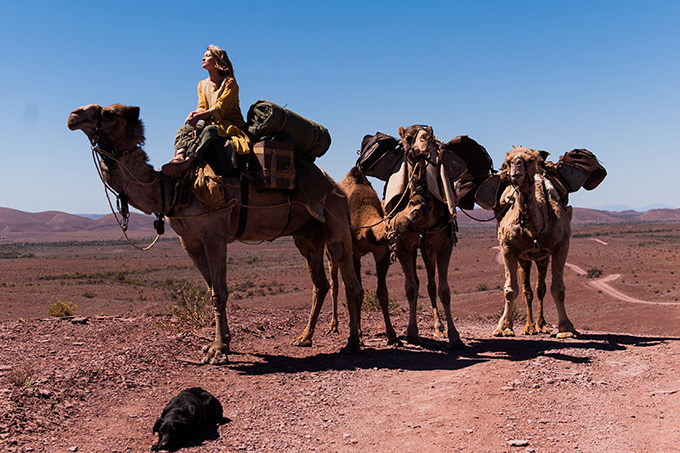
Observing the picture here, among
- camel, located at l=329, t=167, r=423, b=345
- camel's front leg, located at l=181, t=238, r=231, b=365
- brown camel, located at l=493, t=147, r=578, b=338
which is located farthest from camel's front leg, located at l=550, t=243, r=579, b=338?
camel's front leg, located at l=181, t=238, r=231, b=365

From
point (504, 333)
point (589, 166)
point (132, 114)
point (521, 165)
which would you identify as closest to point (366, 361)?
point (504, 333)

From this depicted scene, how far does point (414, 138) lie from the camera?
905 cm

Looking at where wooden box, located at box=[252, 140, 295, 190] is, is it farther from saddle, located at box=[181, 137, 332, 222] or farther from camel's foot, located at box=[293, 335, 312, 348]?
camel's foot, located at box=[293, 335, 312, 348]

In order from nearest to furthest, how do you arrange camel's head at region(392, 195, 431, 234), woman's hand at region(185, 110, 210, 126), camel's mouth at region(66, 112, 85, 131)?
1. camel's mouth at region(66, 112, 85, 131)
2. woman's hand at region(185, 110, 210, 126)
3. camel's head at region(392, 195, 431, 234)

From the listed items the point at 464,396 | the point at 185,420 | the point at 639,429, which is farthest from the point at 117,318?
the point at 639,429

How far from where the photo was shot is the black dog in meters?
5.25

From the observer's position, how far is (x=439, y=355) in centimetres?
872

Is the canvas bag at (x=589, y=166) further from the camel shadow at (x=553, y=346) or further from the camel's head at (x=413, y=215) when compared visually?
the camel's head at (x=413, y=215)

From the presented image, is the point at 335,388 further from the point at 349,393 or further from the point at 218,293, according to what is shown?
the point at 218,293

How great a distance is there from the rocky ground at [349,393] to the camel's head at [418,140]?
10.1 ft

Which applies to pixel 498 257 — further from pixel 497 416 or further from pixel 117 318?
pixel 497 416

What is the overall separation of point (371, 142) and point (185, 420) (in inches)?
224

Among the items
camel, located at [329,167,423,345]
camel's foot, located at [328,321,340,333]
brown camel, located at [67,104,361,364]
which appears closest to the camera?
brown camel, located at [67,104,361,364]

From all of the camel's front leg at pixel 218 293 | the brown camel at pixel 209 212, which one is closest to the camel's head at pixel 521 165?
the brown camel at pixel 209 212
